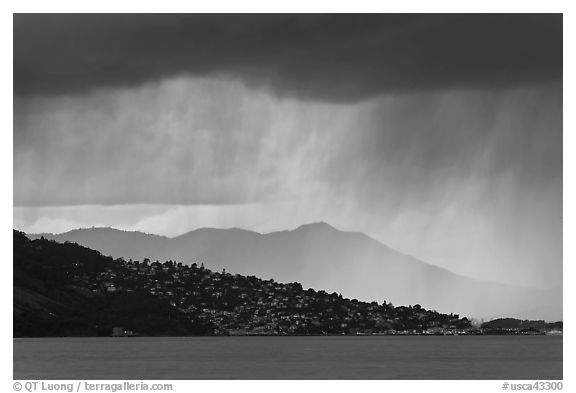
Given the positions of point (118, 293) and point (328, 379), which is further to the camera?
point (118, 293)

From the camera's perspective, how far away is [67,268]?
190 m

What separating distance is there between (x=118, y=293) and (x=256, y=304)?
2598 cm

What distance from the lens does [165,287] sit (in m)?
194

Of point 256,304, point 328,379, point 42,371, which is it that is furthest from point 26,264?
point 328,379
